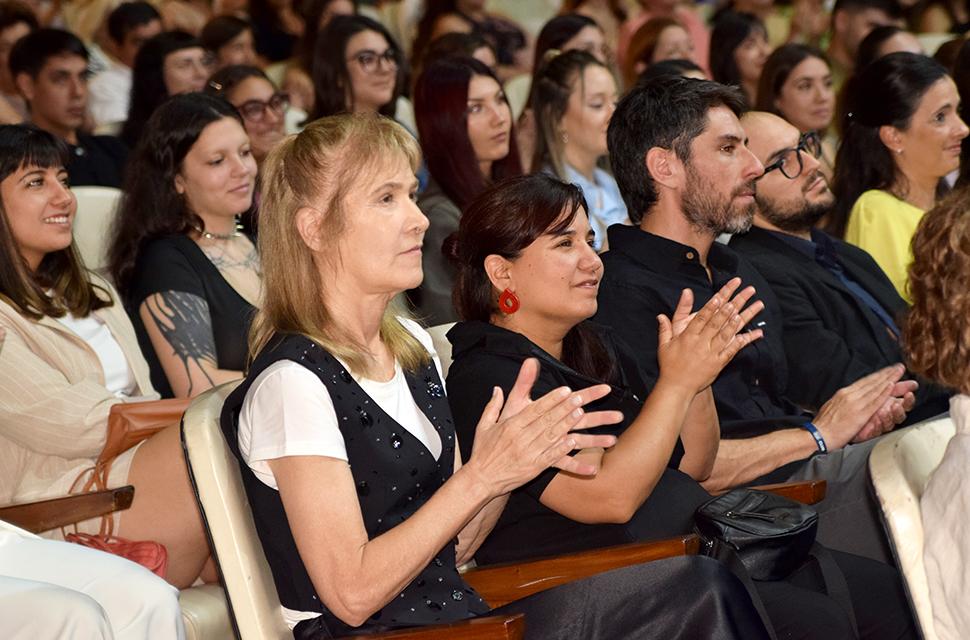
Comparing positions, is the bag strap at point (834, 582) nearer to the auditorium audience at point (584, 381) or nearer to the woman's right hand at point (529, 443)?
the auditorium audience at point (584, 381)

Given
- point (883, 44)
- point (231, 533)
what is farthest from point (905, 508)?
point (883, 44)

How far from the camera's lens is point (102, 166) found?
179 inches

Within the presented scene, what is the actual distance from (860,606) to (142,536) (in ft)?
4.43

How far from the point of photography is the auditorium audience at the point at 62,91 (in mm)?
4578

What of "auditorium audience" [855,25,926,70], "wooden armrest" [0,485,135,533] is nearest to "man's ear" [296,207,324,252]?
"wooden armrest" [0,485,135,533]

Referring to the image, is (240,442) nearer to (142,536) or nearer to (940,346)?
(142,536)

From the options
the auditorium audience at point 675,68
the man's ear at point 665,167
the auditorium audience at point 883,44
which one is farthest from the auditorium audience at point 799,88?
the man's ear at point 665,167

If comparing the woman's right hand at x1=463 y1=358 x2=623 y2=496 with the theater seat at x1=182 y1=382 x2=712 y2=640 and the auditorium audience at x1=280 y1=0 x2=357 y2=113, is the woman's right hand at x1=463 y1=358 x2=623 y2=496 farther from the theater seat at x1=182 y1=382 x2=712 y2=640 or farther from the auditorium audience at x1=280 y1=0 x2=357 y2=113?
the auditorium audience at x1=280 y1=0 x2=357 y2=113

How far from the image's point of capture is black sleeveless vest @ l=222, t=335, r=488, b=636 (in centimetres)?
196

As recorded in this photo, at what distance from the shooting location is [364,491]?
6.43ft

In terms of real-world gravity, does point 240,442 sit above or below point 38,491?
above

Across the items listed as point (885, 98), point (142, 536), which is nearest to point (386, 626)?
point (142, 536)

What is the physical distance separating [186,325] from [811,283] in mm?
1560

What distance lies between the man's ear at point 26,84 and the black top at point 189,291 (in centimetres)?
178
